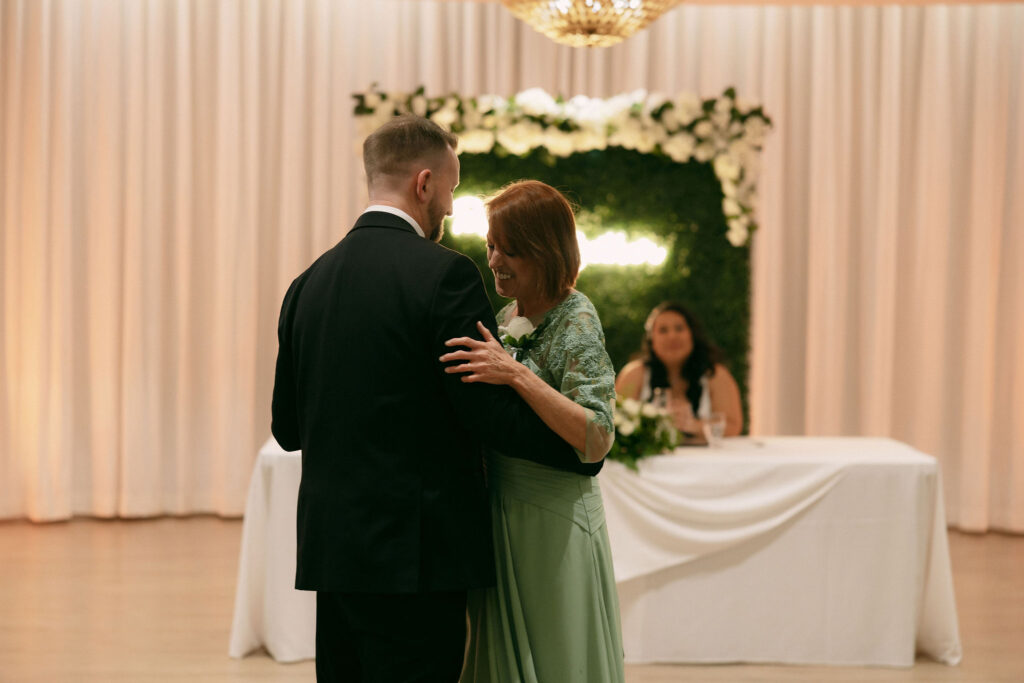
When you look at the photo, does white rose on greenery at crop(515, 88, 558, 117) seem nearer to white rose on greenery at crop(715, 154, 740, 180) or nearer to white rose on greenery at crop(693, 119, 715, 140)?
white rose on greenery at crop(693, 119, 715, 140)

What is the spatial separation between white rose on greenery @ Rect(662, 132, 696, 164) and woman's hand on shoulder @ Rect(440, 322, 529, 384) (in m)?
3.44

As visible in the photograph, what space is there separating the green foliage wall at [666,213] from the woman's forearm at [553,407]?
3336mm

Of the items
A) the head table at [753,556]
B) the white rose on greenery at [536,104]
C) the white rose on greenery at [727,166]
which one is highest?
the white rose on greenery at [536,104]

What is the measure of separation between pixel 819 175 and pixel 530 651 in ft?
17.2

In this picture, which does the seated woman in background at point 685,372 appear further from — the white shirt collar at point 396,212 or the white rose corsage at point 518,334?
the white shirt collar at point 396,212

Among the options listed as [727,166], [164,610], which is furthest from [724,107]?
[164,610]

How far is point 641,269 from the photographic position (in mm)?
5340

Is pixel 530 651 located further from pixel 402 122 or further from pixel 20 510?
pixel 20 510

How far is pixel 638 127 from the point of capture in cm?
503

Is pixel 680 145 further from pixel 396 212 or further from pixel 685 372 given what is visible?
pixel 396 212

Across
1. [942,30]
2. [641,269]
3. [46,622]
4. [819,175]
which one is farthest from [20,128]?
[942,30]

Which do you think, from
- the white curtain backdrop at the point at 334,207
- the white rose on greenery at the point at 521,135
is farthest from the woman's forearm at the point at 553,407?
the white curtain backdrop at the point at 334,207

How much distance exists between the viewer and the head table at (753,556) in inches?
143

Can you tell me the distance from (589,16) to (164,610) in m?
3.09
